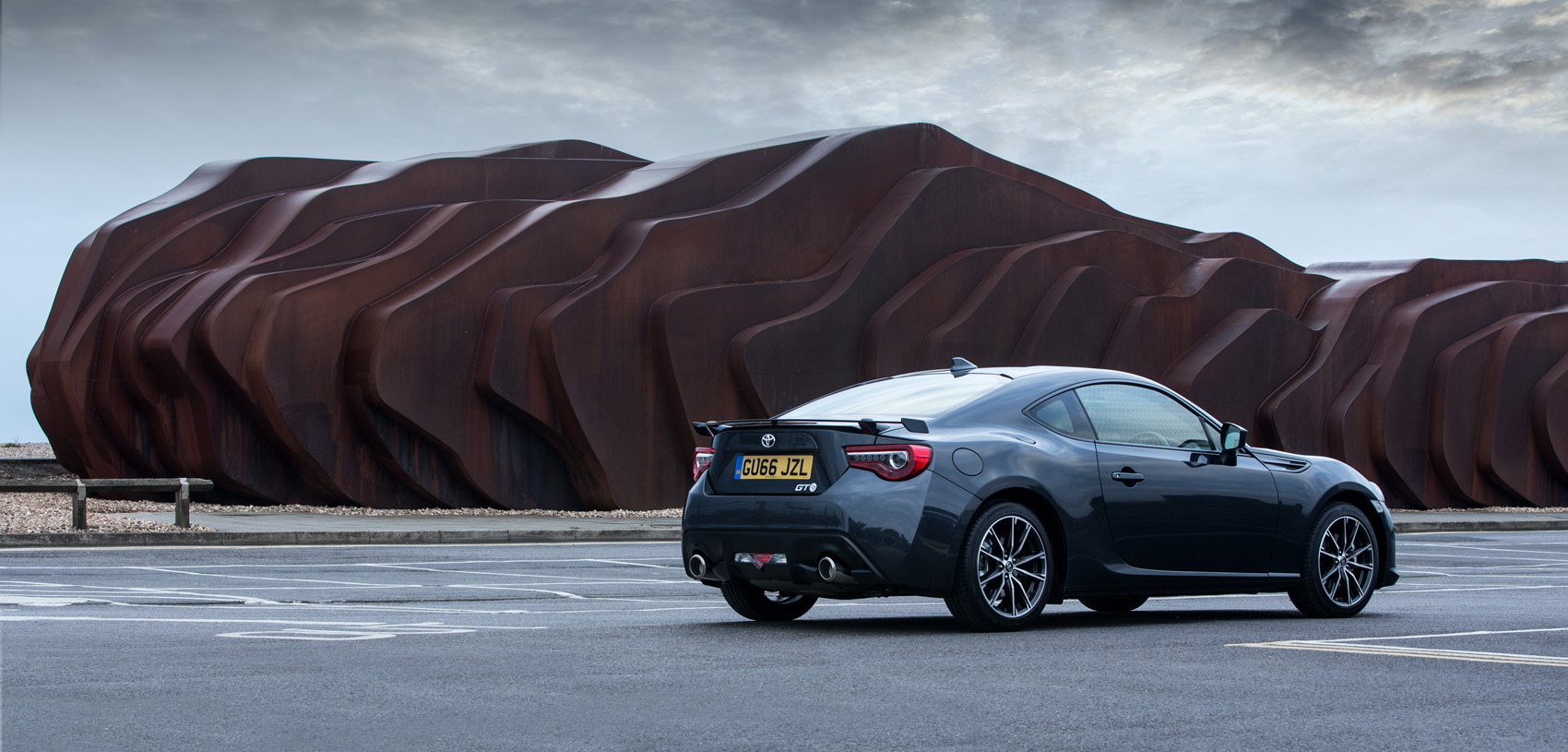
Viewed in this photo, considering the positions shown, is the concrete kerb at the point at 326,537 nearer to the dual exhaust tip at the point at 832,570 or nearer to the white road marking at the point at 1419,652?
the dual exhaust tip at the point at 832,570

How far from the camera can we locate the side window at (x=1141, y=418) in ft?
29.6

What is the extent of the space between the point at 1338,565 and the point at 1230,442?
1.19m

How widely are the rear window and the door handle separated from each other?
79 centimetres

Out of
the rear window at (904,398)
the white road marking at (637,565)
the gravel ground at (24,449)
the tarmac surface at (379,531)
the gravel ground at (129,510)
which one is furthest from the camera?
the gravel ground at (24,449)

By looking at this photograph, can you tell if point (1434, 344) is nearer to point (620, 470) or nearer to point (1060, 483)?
point (620, 470)

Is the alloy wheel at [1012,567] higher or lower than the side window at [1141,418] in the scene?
lower

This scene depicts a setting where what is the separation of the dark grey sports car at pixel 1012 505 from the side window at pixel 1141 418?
12 millimetres

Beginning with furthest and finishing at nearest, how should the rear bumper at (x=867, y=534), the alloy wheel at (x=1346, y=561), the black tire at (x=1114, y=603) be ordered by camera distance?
the black tire at (x=1114, y=603) → the alloy wheel at (x=1346, y=561) → the rear bumper at (x=867, y=534)

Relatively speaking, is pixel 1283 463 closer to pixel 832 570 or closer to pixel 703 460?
pixel 832 570

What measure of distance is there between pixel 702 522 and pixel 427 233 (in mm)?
18544

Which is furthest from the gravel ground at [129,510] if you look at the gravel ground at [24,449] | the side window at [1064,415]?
the gravel ground at [24,449]

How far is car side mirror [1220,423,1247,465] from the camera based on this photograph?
9.09m

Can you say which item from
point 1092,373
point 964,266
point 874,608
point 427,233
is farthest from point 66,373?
point 1092,373

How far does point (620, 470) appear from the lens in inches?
1005
